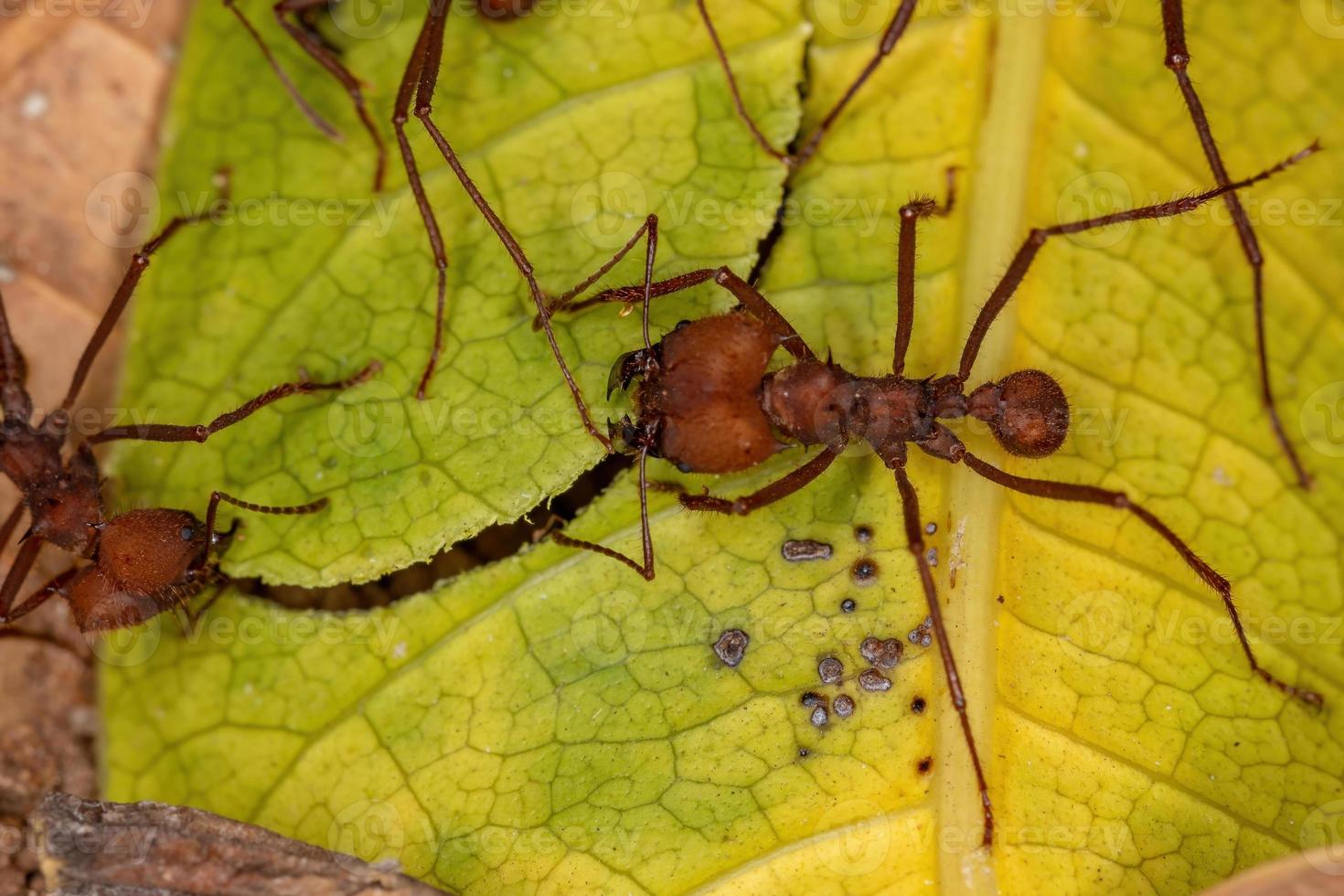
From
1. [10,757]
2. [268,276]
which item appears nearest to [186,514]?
[268,276]

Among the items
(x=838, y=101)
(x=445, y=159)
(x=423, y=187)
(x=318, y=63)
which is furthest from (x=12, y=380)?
(x=838, y=101)

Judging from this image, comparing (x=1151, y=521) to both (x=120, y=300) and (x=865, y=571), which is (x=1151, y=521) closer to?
(x=865, y=571)

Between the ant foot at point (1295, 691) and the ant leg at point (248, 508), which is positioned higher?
the ant leg at point (248, 508)

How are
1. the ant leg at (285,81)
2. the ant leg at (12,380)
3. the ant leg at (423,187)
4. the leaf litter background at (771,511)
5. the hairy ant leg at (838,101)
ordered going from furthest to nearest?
the ant leg at (12,380) < the ant leg at (285,81) < the ant leg at (423,187) < the hairy ant leg at (838,101) < the leaf litter background at (771,511)

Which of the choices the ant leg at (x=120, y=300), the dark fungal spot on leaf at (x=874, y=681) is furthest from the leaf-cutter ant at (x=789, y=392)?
the ant leg at (x=120, y=300)

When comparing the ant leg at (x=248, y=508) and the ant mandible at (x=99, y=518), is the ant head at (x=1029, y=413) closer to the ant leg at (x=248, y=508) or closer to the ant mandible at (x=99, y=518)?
the ant mandible at (x=99, y=518)

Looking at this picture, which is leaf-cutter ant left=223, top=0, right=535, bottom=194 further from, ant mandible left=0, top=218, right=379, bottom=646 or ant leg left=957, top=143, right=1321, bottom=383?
ant leg left=957, top=143, right=1321, bottom=383
